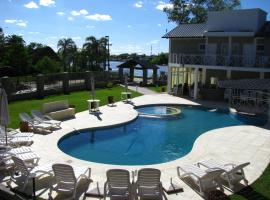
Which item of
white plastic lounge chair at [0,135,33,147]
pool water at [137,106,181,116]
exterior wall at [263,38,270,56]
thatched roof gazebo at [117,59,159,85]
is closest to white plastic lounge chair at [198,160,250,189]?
white plastic lounge chair at [0,135,33,147]

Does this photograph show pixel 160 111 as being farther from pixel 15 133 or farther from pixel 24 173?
pixel 24 173

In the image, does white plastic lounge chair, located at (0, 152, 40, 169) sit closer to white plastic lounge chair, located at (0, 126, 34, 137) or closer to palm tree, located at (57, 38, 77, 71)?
white plastic lounge chair, located at (0, 126, 34, 137)

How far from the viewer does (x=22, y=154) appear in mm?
11023

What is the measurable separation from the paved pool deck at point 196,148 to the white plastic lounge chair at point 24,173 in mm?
742

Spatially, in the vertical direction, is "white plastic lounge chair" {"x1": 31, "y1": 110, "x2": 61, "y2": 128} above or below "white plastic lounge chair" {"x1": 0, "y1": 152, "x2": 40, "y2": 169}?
above

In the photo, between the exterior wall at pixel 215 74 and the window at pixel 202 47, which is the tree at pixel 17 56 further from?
the exterior wall at pixel 215 74

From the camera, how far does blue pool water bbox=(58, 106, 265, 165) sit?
13.6m

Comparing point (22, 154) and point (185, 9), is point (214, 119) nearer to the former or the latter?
point (22, 154)

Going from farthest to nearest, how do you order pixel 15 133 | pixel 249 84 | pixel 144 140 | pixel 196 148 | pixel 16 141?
pixel 249 84 < pixel 144 140 < pixel 15 133 < pixel 196 148 < pixel 16 141

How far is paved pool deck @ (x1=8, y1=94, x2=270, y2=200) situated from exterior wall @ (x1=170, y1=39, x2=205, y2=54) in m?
13.3

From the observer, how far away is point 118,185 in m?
8.76

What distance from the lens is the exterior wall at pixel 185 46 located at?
3098 cm

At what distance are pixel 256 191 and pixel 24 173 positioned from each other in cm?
697

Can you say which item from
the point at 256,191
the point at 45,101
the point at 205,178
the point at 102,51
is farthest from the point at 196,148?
the point at 102,51
